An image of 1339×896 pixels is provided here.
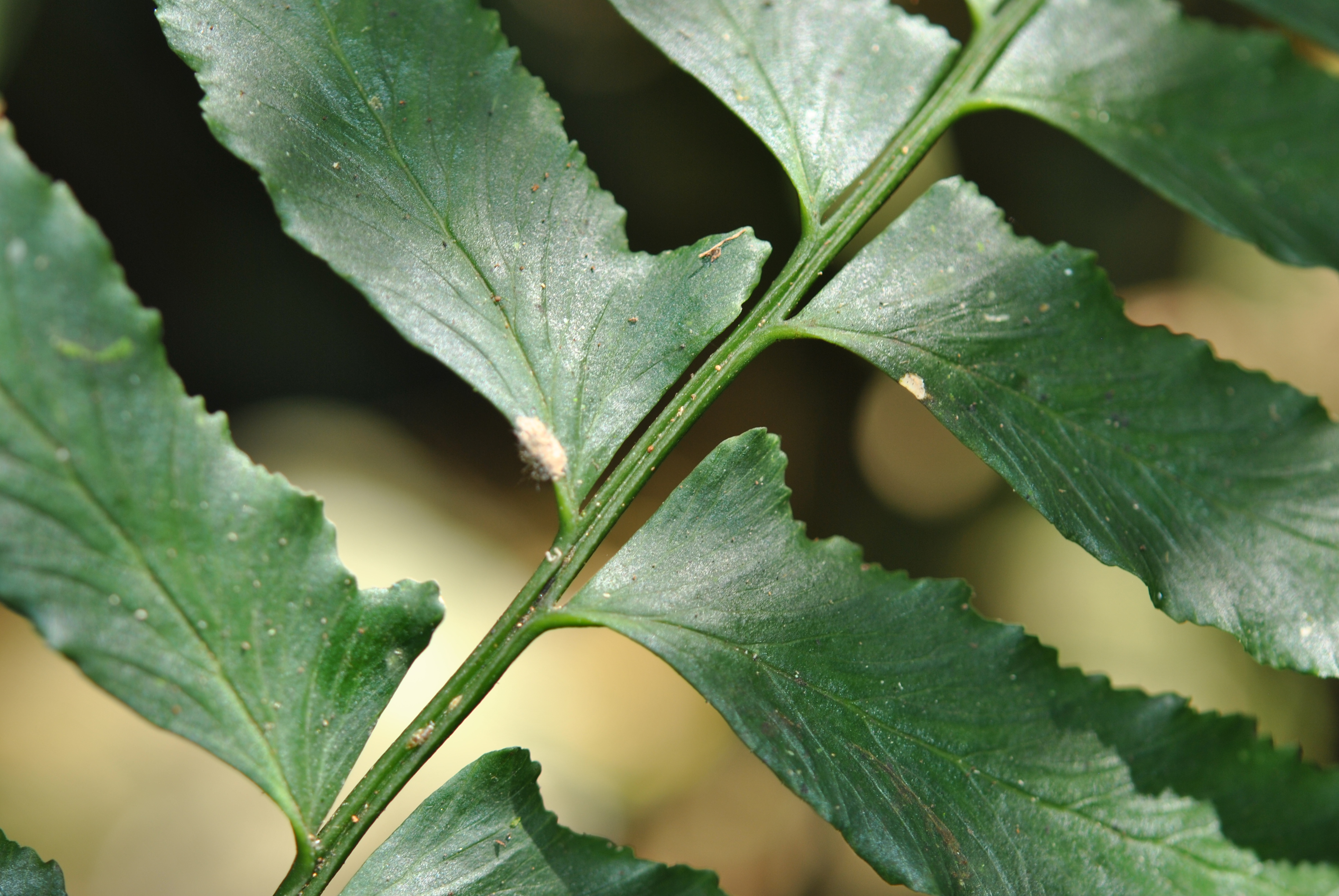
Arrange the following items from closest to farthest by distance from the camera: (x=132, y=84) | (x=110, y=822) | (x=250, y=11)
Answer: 1. (x=250, y=11)
2. (x=110, y=822)
3. (x=132, y=84)

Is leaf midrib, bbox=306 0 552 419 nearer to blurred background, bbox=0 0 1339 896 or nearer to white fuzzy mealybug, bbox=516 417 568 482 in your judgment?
white fuzzy mealybug, bbox=516 417 568 482

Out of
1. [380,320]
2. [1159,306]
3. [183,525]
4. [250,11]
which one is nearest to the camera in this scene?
[183,525]

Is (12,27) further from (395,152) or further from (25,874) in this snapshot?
(25,874)

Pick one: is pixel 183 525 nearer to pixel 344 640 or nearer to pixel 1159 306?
pixel 344 640

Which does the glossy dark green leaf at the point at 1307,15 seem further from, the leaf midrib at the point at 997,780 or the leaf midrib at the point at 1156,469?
the leaf midrib at the point at 997,780

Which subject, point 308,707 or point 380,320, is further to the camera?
point 380,320

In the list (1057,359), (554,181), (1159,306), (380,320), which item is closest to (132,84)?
(380,320)
